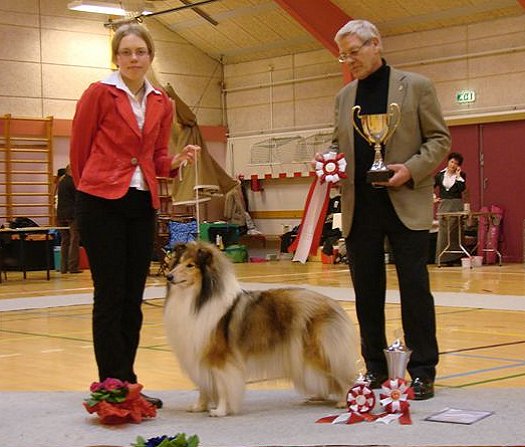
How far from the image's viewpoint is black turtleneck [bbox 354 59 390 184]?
3.91m

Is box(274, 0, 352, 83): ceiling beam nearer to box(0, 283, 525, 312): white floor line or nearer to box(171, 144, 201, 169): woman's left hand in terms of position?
box(0, 283, 525, 312): white floor line

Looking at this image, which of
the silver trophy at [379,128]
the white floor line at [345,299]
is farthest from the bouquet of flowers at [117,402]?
the white floor line at [345,299]

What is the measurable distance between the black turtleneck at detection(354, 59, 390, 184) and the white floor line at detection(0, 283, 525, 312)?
3894mm

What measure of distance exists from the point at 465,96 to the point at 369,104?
11.1m

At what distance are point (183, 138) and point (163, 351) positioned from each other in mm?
11157

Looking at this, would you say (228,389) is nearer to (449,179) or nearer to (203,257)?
(203,257)

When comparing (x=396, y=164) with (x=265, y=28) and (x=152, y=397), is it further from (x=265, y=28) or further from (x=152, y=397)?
(x=265, y=28)

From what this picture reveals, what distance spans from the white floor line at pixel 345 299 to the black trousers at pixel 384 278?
368 cm

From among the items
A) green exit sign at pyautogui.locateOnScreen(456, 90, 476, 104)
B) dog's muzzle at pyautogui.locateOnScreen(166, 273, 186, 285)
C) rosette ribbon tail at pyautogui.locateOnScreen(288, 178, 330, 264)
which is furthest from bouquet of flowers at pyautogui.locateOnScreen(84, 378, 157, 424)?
green exit sign at pyautogui.locateOnScreen(456, 90, 476, 104)

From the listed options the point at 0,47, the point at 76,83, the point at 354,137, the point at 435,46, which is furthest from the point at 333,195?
the point at 354,137

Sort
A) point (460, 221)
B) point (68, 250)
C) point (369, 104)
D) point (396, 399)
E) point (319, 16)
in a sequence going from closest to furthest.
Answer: point (396, 399) < point (369, 104) < point (460, 221) < point (68, 250) < point (319, 16)

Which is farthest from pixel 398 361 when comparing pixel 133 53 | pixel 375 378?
pixel 133 53

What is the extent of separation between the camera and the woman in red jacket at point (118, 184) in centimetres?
369

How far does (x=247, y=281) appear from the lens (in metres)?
11.3
